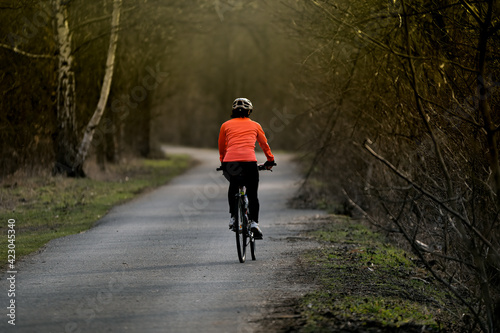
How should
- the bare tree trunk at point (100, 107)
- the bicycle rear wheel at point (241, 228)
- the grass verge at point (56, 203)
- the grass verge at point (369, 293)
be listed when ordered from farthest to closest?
the bare tree trunk at point (100, 107)
the grass verge at point (56, 203)
the bicycle rear wheel at point (241, 228)
the grass verge at point (369, 293)

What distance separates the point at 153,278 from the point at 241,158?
7.20 feet

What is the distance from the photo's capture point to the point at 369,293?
359 inches

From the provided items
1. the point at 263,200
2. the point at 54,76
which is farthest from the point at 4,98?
the point at 263,200

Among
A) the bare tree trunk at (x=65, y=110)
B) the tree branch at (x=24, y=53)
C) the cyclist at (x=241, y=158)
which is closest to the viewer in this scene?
the cyclist at (x=241, y=158)

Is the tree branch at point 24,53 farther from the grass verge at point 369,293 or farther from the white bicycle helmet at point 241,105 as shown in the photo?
the white bicycle helmet at point 241,105

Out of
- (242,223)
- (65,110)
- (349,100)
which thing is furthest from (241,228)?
(65,110)

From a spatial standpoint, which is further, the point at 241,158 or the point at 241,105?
the point at 241,105

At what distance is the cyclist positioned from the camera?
11094mm

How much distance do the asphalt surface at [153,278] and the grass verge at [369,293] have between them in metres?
0.47

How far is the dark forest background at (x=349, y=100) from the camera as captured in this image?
8.48m

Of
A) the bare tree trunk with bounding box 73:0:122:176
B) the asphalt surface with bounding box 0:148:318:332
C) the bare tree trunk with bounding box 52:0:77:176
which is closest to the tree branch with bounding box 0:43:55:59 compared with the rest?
the bare tree trunk with bounding box 52:0:77:176

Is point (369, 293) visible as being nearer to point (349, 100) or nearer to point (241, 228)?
point (241, 228)

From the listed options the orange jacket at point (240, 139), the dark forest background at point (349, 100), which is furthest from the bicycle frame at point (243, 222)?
the dark forest background at point (349, 100)

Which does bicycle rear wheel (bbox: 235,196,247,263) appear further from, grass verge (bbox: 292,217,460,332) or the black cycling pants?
grass verge (bbox: 292,217,460,332)
